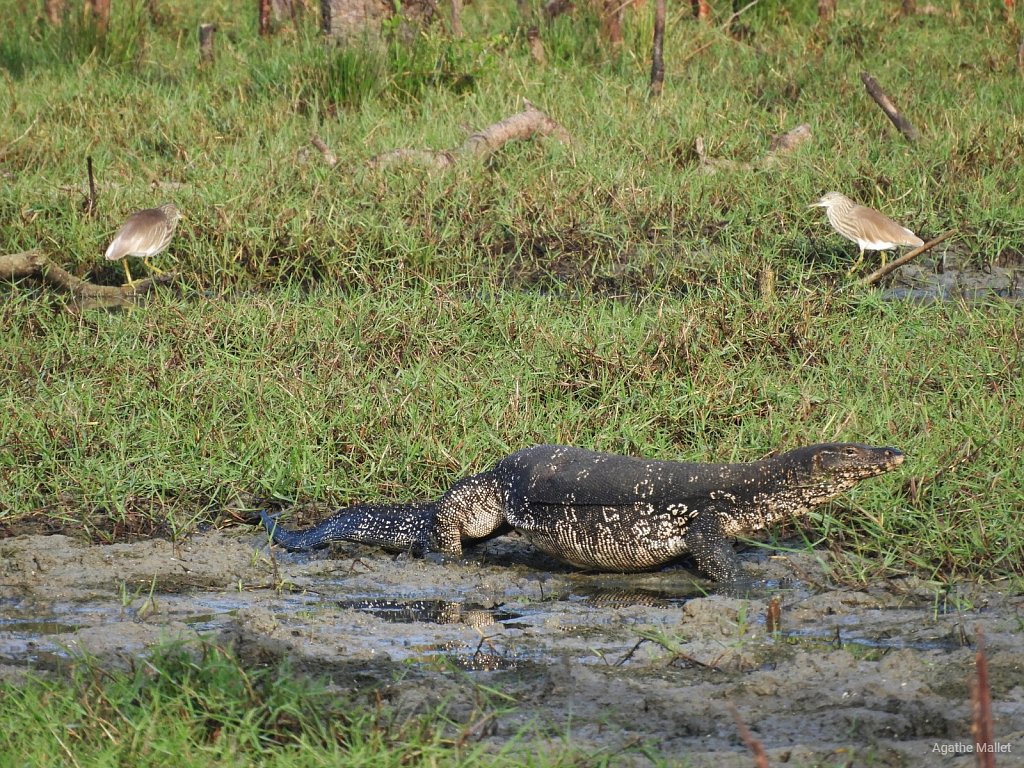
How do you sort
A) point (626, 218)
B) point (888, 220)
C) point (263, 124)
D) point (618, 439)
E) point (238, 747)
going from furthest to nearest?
point (263, 124) → point (626, 218) → point (888, 220) → point (618, 439) → point (238, 747)

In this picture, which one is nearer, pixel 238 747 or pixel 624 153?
pixel 238 747

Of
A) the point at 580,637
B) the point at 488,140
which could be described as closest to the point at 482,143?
the point at 488,140

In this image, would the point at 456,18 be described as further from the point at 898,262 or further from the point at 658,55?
the point at 898,262

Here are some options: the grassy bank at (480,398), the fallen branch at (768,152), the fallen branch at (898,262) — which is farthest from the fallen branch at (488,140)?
the fallen branch at (898,262)

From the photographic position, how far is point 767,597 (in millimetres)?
4605

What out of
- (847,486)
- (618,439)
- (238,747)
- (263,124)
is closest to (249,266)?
(263,124)

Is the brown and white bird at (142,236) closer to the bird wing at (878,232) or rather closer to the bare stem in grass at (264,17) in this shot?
the bird wing at (878,232)

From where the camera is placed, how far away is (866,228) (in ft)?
24.3

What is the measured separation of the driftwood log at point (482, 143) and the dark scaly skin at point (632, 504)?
4040 millimetres

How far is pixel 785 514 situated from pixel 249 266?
13.1 ft

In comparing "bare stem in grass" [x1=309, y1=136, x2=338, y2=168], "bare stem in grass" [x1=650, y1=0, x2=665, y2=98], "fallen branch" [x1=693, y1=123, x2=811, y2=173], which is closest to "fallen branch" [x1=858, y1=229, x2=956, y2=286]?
"fallen branch" [x1=693, y1=123, x2=811, y2=173]

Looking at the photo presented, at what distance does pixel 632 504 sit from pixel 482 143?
Result: 463cm

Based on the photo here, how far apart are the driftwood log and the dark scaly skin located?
4.04 m

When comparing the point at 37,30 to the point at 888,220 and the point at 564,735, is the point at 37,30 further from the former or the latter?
the point at 564,735
